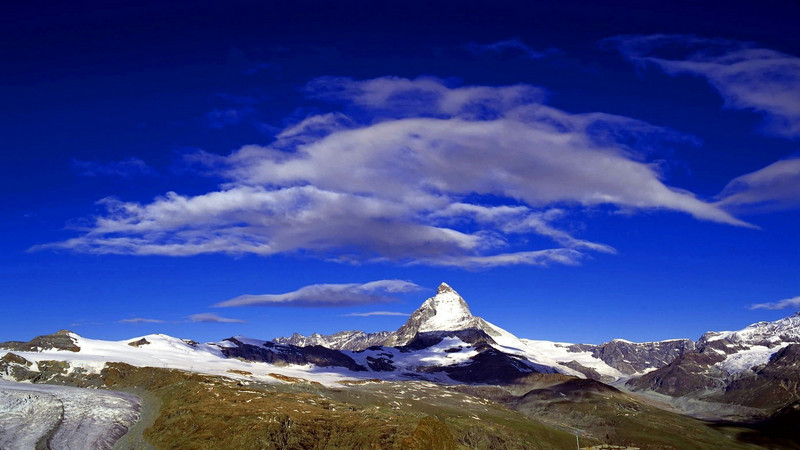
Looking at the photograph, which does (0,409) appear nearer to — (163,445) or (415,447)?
(163,445)

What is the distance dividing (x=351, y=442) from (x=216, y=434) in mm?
39388

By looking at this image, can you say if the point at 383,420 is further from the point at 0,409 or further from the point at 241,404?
the point at 0,409

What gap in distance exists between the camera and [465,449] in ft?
555

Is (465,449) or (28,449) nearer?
(28,449)

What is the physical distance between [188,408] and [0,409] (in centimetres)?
5726

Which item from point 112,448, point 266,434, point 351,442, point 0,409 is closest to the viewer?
point 351,442

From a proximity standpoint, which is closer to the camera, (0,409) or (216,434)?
(216,434)

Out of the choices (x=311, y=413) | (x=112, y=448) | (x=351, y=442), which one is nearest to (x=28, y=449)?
(x=112, y=448)

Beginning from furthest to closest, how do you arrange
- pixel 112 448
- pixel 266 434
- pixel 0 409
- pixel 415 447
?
1. pixel 0 409
2. pixel 112 448
3. pixel 266 434
4. pixel 415 447

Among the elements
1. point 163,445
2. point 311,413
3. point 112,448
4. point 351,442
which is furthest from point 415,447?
point 112,448

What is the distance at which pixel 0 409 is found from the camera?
188 m

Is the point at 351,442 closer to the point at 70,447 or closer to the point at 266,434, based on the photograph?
the point at 266,434

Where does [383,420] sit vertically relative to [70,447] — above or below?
above

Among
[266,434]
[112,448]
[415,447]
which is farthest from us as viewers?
[112,448]
